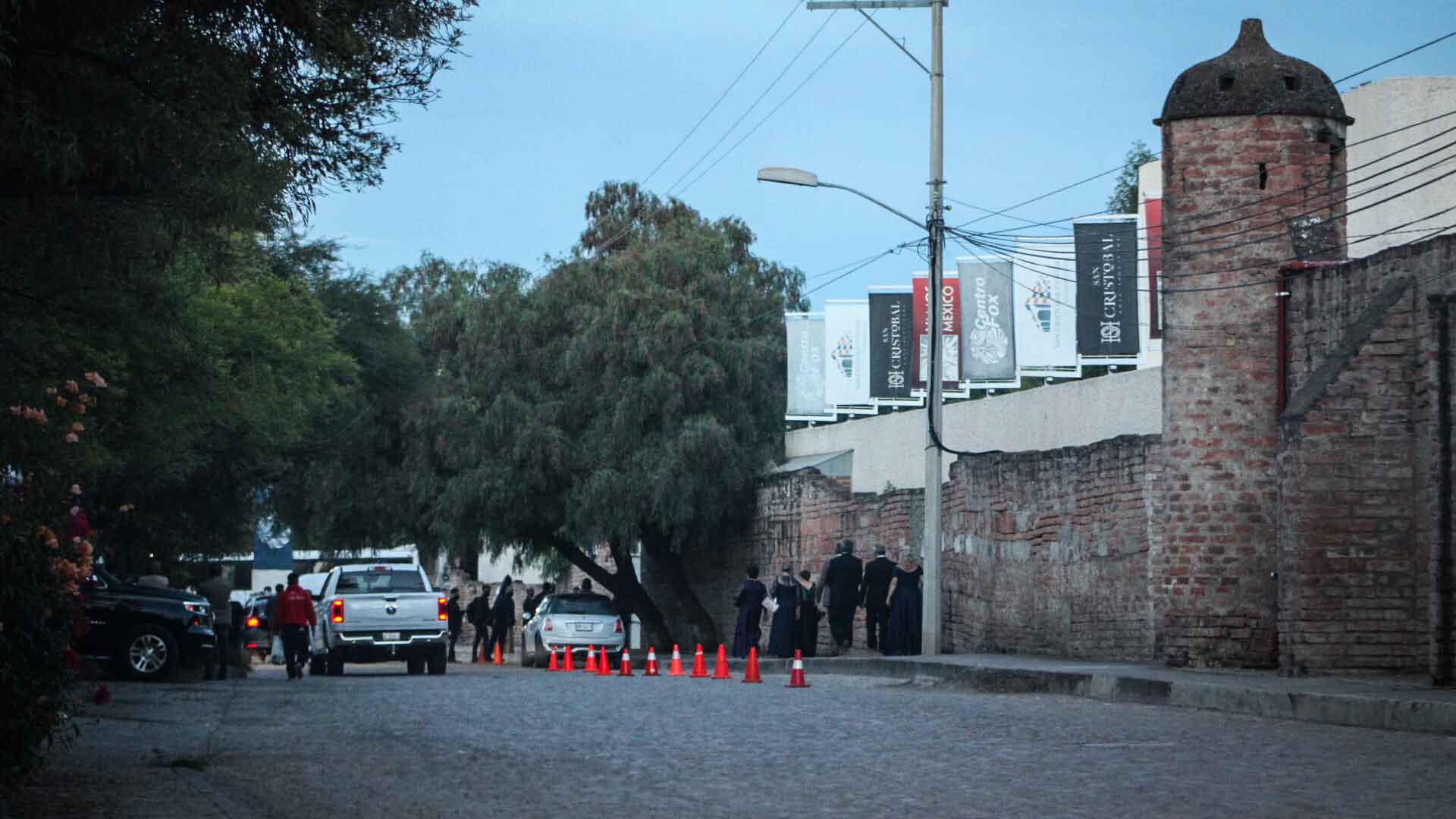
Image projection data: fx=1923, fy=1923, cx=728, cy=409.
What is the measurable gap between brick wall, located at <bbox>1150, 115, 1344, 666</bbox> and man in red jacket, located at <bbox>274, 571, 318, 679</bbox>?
12442mm

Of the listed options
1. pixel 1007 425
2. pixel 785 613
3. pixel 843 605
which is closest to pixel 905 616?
pixel 843 605

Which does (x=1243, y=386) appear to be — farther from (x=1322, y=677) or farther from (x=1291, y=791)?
(x=1291, y=791)

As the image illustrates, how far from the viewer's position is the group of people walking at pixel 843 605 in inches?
1158

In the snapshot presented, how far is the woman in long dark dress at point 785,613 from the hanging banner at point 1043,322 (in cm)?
1007

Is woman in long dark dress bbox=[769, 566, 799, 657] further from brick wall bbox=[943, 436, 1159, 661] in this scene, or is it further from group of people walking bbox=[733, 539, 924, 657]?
brick wall bbox=[943, 436, 1159, 661]

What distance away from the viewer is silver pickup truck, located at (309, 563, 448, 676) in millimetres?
28906

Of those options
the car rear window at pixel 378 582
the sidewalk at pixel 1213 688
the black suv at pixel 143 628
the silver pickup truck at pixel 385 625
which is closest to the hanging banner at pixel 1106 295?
the sidewalk at pixel 1213 688

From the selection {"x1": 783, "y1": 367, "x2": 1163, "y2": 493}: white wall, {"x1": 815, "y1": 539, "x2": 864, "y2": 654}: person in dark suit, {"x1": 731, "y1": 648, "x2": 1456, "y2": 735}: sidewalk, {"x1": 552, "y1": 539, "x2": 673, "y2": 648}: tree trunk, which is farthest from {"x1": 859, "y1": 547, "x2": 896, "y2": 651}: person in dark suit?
{"x1": 552, "y1": 539, "x2": 673, "y2": 648}: tree trunk

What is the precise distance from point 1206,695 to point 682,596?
1027 inches

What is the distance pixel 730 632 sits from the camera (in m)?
41.7

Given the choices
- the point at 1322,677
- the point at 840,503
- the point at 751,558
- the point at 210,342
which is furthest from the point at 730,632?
the point at 1322,677

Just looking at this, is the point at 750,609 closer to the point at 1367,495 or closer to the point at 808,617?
the point at 808,617

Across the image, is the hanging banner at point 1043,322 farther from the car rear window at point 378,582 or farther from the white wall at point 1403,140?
the car rear window at point 378,582

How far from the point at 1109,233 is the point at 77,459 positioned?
24.5m
